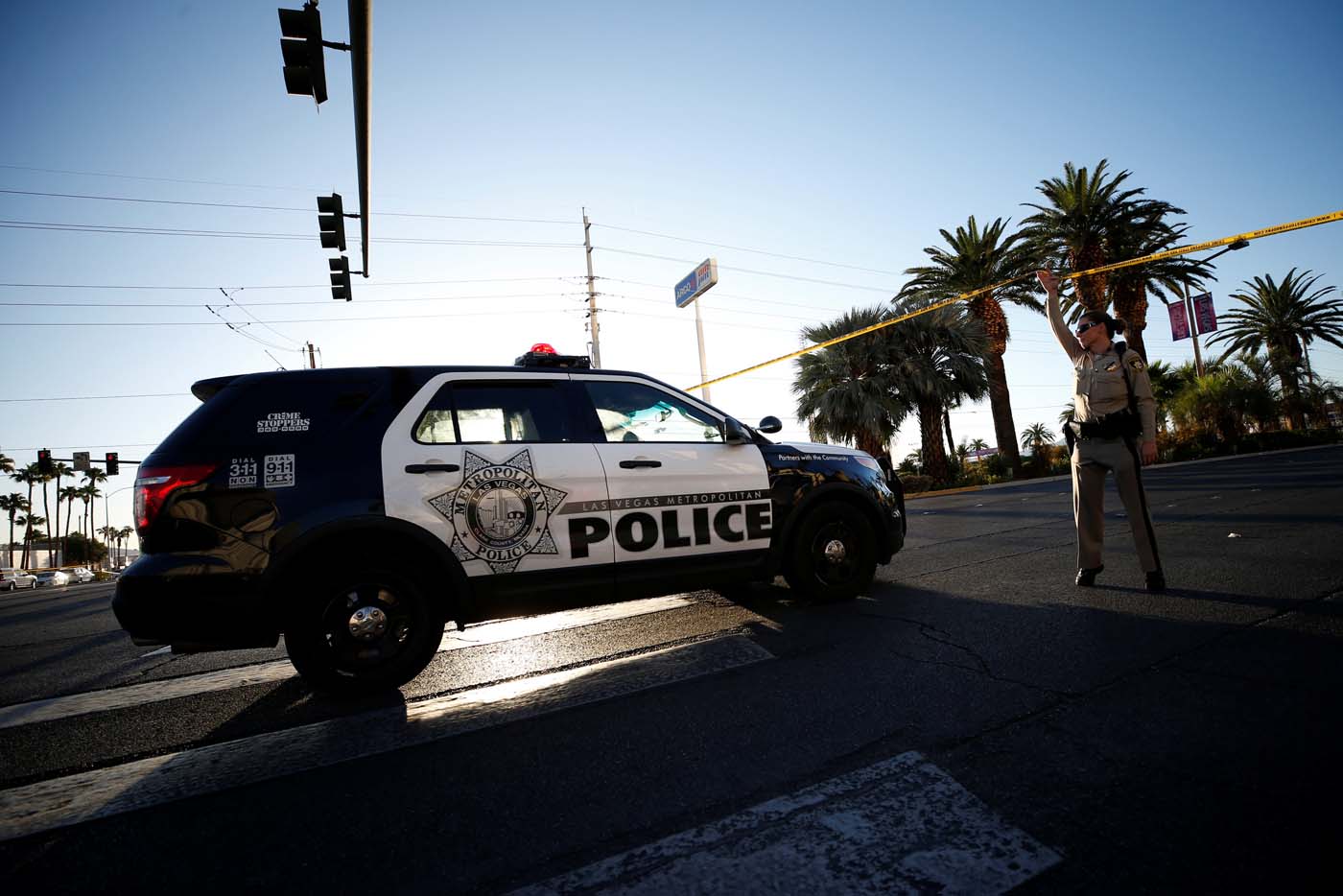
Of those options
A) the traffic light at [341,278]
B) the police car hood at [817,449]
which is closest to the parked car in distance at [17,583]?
the traffic light at [341,278]

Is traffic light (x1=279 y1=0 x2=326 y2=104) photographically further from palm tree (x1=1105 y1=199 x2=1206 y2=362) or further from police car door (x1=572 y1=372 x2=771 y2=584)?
palm tree (x1=1105 y1=199 x2=1206 y2=362)

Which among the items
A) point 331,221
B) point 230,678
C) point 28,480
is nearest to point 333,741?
point 230,678

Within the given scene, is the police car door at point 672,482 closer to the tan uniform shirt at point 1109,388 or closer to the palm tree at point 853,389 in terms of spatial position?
the tan uniform shirt at point 1109,388

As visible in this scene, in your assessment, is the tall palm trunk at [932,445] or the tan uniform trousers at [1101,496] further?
the tall palm trunk at [932,445]

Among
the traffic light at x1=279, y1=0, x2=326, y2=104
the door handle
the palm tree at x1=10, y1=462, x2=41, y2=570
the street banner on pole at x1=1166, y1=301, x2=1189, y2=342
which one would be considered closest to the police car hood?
the door handle

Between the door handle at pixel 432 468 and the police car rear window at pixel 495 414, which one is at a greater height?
the police car rear window at pixel 495 414

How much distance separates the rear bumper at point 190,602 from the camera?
3.20 m

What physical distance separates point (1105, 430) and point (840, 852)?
4.18 metres

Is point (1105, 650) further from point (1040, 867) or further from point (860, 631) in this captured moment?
point (1040, 867)

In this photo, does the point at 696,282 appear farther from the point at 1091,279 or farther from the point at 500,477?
the point at 500,477

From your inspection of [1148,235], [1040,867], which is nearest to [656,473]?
[1040,867]

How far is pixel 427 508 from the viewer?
3.63 metres

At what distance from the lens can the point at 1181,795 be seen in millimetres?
1971

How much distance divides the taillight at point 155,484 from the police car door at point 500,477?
901mm
